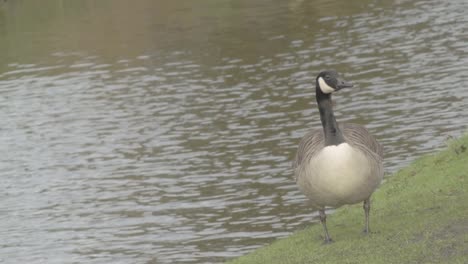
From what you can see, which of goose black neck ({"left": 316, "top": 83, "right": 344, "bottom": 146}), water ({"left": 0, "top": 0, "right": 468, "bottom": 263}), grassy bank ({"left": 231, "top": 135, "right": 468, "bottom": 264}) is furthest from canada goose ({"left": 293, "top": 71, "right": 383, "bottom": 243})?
water ({"left": 0, "top": 0, "right": 468, "bottom": 263})

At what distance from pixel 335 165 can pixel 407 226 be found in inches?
64.2

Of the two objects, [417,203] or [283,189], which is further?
[283,189]

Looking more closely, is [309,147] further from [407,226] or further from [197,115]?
[197,115]

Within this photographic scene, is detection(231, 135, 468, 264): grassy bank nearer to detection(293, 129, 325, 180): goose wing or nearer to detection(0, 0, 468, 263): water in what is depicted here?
detection(293, 129, 325, 180): goose wing

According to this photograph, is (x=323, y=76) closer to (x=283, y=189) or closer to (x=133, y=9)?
(x=283, y=189)

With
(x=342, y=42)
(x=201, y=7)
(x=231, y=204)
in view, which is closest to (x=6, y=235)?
(x=231, y=204)

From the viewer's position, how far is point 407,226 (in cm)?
1425

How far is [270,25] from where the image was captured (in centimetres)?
4675

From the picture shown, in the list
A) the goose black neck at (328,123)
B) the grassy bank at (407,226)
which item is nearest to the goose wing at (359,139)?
the goose black neck at (328,123)

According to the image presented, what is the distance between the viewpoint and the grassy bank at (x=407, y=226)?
1290 cm

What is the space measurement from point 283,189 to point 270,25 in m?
24.9

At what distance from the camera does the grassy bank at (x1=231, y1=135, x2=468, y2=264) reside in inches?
508

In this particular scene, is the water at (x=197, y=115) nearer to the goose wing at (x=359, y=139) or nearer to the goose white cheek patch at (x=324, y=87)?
the goose wing at (x=359, y=139)

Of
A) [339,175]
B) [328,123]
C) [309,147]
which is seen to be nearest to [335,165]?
[339,175]
